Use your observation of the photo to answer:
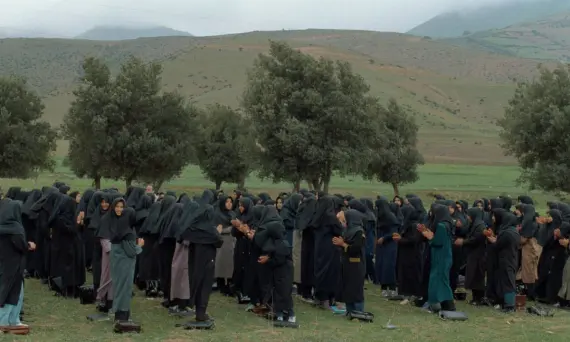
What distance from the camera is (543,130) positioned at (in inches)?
1244

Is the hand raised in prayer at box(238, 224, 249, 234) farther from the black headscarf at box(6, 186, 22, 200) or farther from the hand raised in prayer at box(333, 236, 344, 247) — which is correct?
the black headscarf at box(6, 186, 22, 200)

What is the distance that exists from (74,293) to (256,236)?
11.5ft

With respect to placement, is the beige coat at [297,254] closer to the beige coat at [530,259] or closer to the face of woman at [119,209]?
the face of woman at [119,209]

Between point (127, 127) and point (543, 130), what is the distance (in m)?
17.6

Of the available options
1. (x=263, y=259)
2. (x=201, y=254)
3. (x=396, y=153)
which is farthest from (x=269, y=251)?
(x=396, y=153)

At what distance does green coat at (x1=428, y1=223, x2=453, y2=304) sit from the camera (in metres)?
12.2

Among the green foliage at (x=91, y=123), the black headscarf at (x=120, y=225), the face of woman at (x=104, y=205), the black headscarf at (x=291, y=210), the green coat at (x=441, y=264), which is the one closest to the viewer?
the black headscarf at (x=120, y=225)

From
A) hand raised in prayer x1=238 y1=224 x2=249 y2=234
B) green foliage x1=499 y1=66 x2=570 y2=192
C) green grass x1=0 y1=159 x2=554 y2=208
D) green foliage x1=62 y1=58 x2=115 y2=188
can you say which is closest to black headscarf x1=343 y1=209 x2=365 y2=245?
hand raised in prayer x1=238 y1=224 x2=249 y2=234

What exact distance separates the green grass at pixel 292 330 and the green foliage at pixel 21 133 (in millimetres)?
17515

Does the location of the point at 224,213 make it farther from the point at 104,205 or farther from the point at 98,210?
the point at 104,205

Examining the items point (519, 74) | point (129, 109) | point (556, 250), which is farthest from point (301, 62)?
point (519, 74)

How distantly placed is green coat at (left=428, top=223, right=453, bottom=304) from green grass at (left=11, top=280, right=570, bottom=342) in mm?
477

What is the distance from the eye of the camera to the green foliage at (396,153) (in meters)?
35.4

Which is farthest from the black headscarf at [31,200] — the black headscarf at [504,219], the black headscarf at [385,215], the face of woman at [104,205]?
the black headscarf at [504,219]
